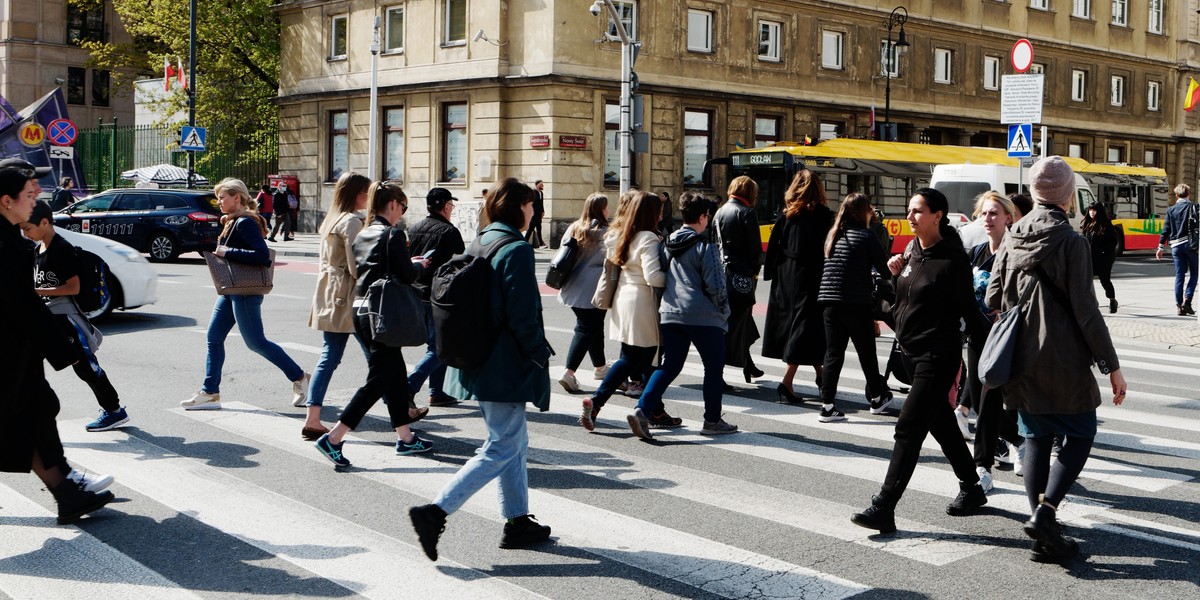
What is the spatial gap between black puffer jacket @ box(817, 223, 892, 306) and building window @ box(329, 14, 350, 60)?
3061cm

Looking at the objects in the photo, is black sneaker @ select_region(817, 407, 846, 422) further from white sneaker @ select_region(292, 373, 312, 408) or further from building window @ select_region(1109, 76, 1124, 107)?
building window @ select_region(1109, 76, 1124, 107)

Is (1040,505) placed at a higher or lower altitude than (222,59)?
lower

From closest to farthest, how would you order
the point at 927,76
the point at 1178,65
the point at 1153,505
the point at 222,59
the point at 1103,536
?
the point at 1103,536
the point at 1153,505
the point at 927,76
the point at 222,59
the point at 1178,65

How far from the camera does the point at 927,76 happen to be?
1560 inches

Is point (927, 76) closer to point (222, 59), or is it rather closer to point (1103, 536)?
point (222, 59)

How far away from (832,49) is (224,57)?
69.1 ft

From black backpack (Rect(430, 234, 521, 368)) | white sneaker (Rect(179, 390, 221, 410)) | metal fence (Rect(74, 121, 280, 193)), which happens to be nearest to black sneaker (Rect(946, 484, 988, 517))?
black backpack (Rect(430, 234, 521, 368))

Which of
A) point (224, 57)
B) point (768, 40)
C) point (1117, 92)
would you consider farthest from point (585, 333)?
point (1117, 92)

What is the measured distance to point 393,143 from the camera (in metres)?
35.9

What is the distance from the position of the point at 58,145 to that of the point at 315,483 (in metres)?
26.1

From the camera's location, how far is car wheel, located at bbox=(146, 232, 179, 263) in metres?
25.3

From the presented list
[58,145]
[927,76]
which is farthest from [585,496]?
[927,76]

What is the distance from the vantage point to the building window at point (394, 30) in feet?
115

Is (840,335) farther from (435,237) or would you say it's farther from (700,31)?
(700,31)
